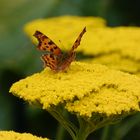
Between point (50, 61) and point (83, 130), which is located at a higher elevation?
point (50, 61)

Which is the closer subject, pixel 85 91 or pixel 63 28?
pixel 85 91

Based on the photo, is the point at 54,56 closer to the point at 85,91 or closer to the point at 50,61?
the point at 50,61

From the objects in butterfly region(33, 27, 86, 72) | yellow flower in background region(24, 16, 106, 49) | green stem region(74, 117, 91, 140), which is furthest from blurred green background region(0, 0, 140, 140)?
green stem region(74, 117, 91, 140)

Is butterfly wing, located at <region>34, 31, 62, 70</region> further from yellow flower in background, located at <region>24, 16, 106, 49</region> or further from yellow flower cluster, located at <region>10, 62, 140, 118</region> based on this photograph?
yellow flower in background, located at <region>24, 16, 106, 49</region>

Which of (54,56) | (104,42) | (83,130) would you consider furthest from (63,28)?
(83,130)

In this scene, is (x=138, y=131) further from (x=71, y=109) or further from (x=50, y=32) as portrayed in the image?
(x=71, y=109)

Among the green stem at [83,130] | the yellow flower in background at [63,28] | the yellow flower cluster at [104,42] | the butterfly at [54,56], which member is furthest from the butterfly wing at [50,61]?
the yellow flower in background at [63,28]
